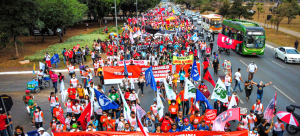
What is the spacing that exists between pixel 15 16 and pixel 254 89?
2322 centimetres

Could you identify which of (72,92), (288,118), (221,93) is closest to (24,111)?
(72,92)

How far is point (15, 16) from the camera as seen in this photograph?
25.8m

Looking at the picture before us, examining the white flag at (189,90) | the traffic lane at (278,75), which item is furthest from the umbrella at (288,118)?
the traffic lane at (278,75)

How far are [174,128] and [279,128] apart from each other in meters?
3.74

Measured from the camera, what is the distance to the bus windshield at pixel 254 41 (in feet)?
81.3

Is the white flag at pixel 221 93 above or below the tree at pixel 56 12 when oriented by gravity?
below

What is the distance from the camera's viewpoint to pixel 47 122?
1234 cm

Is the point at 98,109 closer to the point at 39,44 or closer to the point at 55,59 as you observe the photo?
the point at 55,59

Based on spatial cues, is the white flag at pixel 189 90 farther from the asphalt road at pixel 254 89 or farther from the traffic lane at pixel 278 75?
the traffic lane at pixel 278 75

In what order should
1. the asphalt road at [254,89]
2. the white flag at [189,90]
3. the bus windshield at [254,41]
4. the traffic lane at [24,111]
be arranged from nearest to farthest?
the white flag at [189,90] → the traffic lane at [24,111] → the asphalt road at [254,89] → the bus windshield at [254,41]

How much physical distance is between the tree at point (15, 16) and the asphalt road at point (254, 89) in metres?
6.02

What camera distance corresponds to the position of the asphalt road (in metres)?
13.6

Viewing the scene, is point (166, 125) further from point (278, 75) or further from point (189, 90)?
point (278, 75)

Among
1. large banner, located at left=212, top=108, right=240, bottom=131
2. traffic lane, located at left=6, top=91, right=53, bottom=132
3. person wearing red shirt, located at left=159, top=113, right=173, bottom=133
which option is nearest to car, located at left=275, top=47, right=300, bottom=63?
large banner, located at left=212, top=108, right=240, bottom=131
